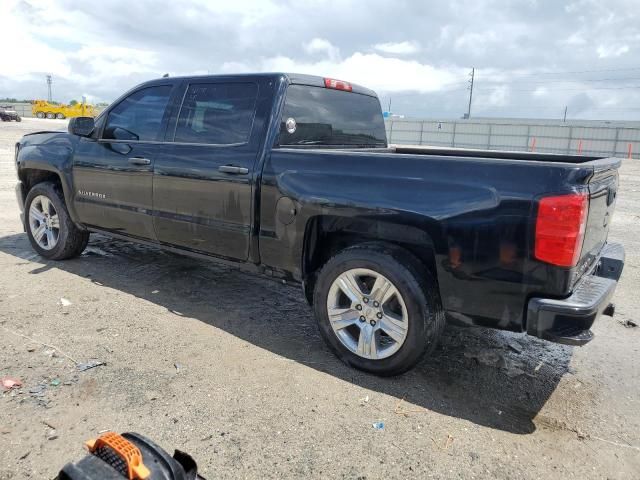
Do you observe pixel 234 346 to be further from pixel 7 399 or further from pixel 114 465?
pixel 114 465

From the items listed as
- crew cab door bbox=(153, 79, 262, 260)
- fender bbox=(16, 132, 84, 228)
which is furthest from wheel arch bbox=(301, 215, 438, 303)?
fender bbox=(16, 132, 84, 228)

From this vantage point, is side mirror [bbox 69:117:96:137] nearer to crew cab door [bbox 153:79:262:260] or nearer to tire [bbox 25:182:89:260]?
tire [bbox 25:182:89:260]

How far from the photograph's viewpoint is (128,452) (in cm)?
159

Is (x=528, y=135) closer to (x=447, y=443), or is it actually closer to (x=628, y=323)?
(x=628, y=323)

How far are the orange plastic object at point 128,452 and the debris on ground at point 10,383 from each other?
169 centimetres

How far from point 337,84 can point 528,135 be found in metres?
39.8

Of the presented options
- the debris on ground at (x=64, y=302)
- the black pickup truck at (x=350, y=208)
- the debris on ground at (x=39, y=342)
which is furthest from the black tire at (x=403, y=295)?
the debris on ground at (x=64, y=302)

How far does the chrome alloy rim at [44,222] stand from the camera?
5.44 meters

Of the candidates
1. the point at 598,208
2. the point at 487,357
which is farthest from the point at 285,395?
the point at 598,208

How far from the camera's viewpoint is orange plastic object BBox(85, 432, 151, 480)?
1.53 m

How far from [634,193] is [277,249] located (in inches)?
495

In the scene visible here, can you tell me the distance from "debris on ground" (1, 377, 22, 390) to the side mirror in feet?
8.50

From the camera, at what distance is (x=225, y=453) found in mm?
2496

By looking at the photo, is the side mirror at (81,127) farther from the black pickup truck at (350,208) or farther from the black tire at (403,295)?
the black tire at (403,295)
